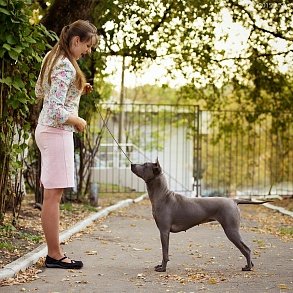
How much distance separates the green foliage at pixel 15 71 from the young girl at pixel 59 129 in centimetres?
139

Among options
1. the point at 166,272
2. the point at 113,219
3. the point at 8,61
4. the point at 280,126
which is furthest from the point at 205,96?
the point at 166,272

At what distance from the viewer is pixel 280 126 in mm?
19953

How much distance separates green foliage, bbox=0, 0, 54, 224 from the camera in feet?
26.5

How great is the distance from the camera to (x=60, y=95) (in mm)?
6621

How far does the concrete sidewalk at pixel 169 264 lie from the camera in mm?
6039

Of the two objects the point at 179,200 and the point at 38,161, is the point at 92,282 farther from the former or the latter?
the point at 38,161

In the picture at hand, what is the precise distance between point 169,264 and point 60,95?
6.56 feet

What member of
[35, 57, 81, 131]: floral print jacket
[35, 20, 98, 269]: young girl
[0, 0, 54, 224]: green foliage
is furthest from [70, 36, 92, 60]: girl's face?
[0, 0, 54, 224]: green foliage

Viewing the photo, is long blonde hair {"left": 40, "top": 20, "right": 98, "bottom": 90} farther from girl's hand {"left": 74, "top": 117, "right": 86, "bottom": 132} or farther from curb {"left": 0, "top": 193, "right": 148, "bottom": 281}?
curb {"left": 0, "top": 193, "right": 148, "bottom": 281}

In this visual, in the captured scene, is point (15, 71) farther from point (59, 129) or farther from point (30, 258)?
point (30, 258)

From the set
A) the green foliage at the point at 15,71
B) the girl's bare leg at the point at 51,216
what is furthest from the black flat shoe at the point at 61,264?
the green foliage at the point at 15,71

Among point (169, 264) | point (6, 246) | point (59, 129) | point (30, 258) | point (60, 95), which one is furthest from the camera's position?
point (6, 246)

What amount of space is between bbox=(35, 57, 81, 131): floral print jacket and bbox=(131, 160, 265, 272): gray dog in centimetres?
90

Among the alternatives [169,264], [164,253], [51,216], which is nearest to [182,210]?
[164,253]
